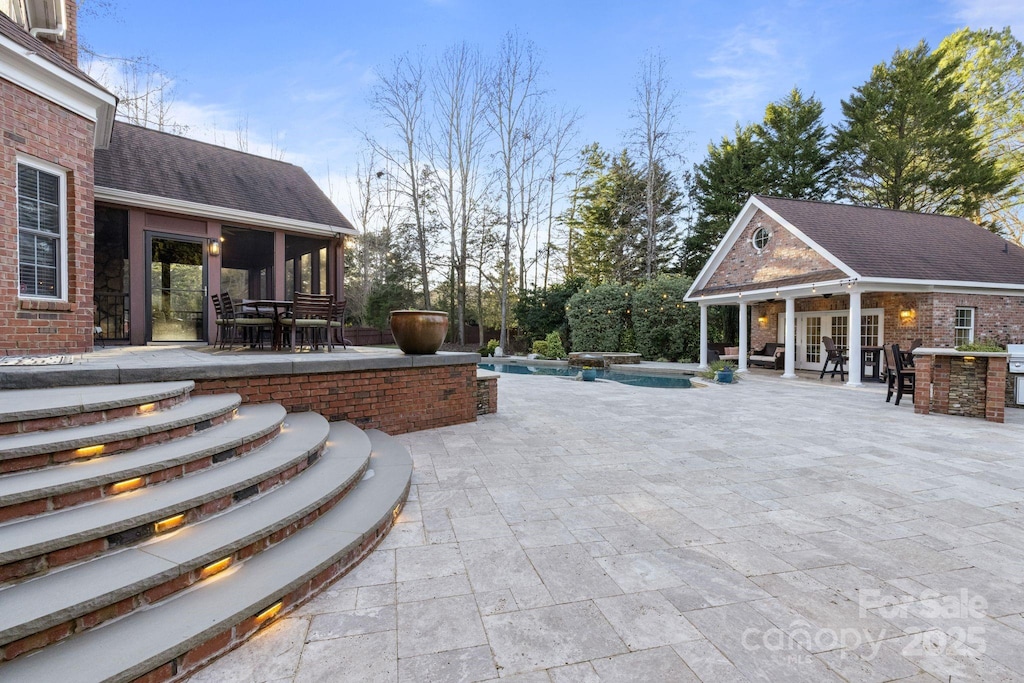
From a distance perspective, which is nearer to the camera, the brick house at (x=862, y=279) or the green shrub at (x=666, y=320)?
the brick house at (x=862, y=279)

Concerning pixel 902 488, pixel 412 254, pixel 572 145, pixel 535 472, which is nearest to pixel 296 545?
pixel 535 472

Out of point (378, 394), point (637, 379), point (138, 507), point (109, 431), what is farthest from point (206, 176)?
point (637, 379)

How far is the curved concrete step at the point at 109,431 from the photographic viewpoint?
2203 mm

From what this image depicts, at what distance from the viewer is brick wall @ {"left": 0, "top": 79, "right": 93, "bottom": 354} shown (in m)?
4.97

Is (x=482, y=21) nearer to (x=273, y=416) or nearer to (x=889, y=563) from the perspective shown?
A: (x=273, y=416)

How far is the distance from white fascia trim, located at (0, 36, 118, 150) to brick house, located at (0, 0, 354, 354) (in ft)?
0.04

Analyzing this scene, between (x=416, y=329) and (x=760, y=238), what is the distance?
40.3ft

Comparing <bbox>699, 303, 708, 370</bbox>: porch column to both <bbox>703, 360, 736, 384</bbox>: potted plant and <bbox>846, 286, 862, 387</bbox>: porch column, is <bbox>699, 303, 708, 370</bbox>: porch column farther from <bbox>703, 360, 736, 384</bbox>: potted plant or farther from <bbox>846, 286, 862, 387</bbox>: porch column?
<bbox>846, 286, 862, 387</bbox>: porch column

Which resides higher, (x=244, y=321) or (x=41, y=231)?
(x=41, y=231)

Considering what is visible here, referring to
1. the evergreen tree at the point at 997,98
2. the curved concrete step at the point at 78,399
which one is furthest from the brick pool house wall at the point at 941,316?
the curved concrete step at the point at 78,399

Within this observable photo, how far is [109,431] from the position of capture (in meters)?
2.50

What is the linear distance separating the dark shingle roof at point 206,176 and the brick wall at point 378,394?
6860 mm

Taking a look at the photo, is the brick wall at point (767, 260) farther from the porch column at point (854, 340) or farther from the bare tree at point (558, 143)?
the bare tree at point (558, 143)

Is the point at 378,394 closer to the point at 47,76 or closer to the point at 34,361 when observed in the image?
the point at 34,361
